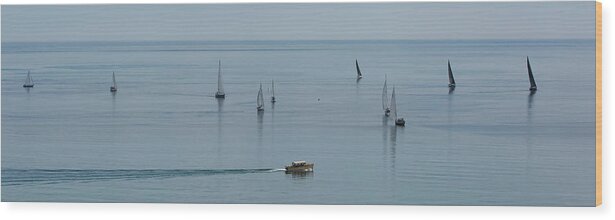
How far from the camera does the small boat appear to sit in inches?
355

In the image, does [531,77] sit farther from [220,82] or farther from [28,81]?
[28,81]

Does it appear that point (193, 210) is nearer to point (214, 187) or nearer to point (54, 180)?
point (214, 187)

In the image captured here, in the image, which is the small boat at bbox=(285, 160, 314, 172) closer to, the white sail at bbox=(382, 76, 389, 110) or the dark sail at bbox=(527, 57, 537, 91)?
the white sail at bbox=(382, 76, 389, 110)

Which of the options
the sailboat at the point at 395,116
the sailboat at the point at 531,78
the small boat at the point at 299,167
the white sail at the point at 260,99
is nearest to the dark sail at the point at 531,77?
the sailboat at the point at 531,78

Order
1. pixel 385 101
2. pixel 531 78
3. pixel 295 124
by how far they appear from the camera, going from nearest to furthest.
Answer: pixel 531 78
pixel 385 101
pixel 295 124

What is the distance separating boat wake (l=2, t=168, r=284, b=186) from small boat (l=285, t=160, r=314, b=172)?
0.11 meters

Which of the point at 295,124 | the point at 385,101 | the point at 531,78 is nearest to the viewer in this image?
the point at 531,78

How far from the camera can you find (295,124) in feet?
30.0

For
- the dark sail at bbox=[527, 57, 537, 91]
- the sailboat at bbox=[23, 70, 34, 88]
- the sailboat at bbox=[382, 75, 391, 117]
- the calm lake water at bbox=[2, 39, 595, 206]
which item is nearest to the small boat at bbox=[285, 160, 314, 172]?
the calm lake water at bbox=[2, 39, 595, 206]

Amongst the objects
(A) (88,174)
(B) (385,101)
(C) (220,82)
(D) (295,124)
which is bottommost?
(A) (88,174)

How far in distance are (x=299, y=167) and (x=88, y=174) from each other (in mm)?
1199

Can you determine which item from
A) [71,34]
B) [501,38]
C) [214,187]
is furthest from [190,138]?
[501,38]

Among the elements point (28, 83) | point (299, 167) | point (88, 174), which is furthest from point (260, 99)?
point (28, 83)

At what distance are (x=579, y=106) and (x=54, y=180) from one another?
2.96 metres
